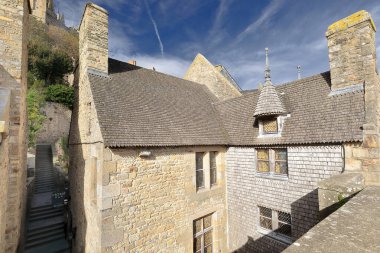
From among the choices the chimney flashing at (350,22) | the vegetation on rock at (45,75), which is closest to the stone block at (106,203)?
the chimney flashing at (350,22)

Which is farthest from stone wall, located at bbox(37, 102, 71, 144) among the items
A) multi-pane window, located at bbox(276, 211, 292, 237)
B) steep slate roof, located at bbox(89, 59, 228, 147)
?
multi-pane window, located at bbox(276, 211, 292, 237)

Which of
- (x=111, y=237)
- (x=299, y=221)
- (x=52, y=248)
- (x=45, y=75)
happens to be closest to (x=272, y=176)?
(x=299, y=221)

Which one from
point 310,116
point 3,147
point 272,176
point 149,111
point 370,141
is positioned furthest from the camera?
point 149,111

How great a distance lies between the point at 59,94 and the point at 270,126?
2508cm

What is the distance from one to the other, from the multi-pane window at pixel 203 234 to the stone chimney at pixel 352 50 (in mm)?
7773

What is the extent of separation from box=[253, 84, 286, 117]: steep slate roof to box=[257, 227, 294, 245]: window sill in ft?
16.1

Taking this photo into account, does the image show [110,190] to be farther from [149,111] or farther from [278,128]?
[278,128]

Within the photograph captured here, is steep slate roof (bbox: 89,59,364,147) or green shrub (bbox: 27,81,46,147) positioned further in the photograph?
green shrub (bbox: 27,81,46,147)

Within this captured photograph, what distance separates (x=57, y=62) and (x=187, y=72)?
2124cm

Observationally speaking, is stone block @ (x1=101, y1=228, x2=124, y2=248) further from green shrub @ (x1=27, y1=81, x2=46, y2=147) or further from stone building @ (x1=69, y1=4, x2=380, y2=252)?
green shrub @ (x1=27, y1=81, x2=46, y2=147)

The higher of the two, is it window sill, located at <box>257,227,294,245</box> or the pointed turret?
the pointed turret

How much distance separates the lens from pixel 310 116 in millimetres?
8023

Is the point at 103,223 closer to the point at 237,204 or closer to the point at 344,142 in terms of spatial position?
the point at 237,204

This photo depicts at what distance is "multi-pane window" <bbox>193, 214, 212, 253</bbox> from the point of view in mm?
9102
